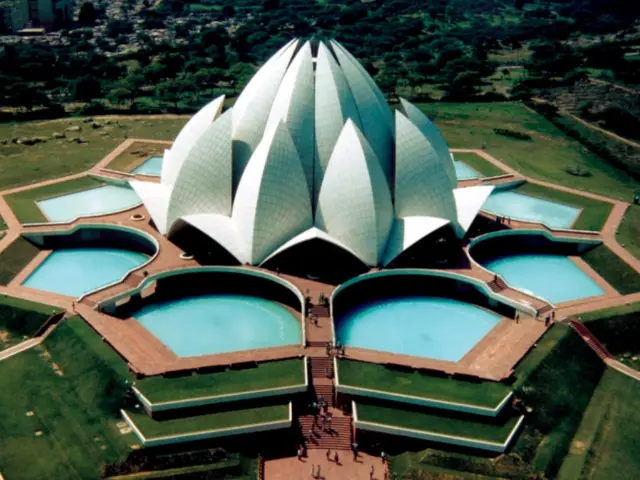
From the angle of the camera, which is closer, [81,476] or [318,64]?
[81,476]

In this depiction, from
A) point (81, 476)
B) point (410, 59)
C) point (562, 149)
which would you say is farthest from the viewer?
point (410, 59)

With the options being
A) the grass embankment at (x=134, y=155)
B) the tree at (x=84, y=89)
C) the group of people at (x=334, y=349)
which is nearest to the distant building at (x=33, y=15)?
the tree at (x=84, y=89)

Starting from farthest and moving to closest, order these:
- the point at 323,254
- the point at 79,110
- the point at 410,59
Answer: the point at 410,59
the point at 79,110
the point at 323,254

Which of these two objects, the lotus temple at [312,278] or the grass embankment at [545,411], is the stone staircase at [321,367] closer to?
the lotus temple at [312,278]

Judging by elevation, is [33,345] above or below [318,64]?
below

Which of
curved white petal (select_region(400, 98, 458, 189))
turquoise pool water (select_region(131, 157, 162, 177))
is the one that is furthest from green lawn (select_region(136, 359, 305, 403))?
turquoise pool water (select_region(131, 157, 162, 177))

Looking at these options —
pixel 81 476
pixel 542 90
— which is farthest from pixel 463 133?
pixel 81 476

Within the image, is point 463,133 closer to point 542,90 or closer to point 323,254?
point 542,90

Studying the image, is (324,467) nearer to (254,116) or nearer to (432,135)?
(254,116)
